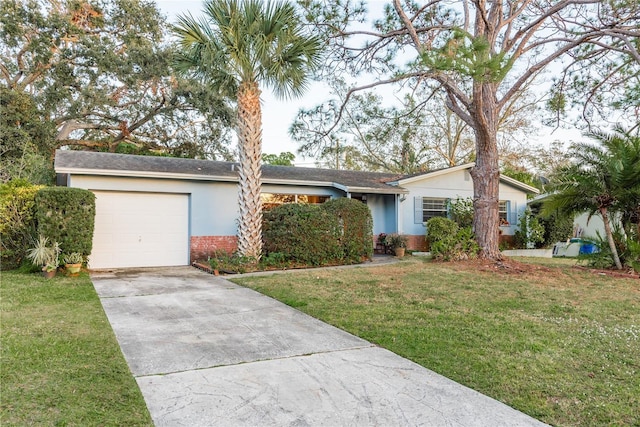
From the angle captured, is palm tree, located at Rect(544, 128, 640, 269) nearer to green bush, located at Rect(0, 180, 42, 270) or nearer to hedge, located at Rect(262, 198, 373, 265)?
hedge, located at Rect(262, 198, 373, 265)

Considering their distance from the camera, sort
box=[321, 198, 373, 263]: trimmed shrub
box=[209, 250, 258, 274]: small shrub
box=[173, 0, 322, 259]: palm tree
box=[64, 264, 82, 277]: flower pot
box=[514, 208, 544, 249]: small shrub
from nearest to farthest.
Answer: box=[64, 264, 82, 277]: flower pot < box=[173, 0, 322, 259]: palm tree < box=[209, 250, 258, 274]: small shrub < box=[321, 198, 373, 263]: trimmed shrub < box=[514, 208, 544, 249]: small shrub

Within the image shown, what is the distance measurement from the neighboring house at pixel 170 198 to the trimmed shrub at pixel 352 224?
86.3 inches

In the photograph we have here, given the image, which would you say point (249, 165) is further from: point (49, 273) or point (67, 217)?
point (49, 273)

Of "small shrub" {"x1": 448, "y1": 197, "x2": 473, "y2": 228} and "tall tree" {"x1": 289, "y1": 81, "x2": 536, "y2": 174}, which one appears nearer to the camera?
"small shrub" {"x1": 448, "y1": 197, "x2": 473, "y2": 228}

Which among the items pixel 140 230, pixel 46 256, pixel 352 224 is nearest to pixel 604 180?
pixel 352 224

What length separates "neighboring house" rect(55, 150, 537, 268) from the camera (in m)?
11.3

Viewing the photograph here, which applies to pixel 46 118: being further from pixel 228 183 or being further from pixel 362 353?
pixel 362 353

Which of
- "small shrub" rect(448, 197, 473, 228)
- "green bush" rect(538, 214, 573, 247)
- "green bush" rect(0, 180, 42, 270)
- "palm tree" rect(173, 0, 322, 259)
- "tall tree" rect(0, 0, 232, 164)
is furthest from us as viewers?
"tall tree" rect(0, 0, 232, 164)

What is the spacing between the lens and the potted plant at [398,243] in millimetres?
14711

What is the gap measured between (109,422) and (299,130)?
9.92 m

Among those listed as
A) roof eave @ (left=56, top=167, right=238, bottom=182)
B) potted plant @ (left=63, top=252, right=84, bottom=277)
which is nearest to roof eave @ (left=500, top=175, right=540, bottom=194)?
roof eave @ (left=56, top=167, right=238, bottom=182)

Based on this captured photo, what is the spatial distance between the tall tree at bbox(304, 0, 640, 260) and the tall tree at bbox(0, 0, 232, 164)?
10.4 m

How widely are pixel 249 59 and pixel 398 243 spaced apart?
8197mm

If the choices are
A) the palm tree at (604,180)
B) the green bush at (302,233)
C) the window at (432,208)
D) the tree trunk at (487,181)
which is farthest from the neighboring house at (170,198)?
the palm tree at (604,180)
